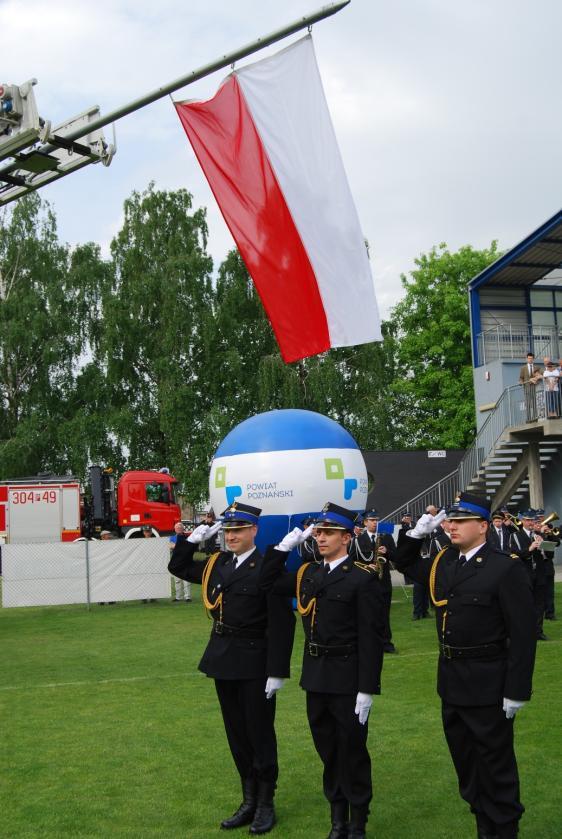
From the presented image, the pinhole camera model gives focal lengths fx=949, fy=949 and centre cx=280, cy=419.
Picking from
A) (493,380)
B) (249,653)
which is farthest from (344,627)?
(493,380)

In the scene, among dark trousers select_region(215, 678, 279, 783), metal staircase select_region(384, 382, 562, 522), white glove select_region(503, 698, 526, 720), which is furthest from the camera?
metal staircase select_region(384, 382, 562, 522)

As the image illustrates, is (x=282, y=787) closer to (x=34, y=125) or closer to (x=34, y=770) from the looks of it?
(x=34, y=770)

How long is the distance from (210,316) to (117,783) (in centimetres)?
3264

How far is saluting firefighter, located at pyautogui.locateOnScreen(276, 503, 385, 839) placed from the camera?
5.79 meters

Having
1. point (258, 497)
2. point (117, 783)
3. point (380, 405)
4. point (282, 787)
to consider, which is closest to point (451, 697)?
point (282, 787)

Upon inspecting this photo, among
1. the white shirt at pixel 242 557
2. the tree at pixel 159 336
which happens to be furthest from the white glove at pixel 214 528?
the tree at pixel 159 336

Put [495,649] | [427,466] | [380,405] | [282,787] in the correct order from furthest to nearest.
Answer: [380,405] → [427,466] → [282,787] → [495,649]

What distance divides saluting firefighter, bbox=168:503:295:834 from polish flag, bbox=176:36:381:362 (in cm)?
247

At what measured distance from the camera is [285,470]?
10781mm

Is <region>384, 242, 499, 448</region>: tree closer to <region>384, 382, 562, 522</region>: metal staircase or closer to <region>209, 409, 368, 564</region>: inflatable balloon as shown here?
<region>384, 382, 562, 522</region>: metal staircase

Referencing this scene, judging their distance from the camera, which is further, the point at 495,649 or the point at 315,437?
the point at 315,437

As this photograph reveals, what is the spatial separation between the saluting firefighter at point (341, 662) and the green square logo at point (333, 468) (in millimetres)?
4786

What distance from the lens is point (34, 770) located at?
7.68 meters

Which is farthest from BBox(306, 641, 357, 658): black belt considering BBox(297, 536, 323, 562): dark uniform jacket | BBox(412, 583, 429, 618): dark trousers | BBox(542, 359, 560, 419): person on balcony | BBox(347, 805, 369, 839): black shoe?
BBox(542, 359, 560, 419): person on balcony
